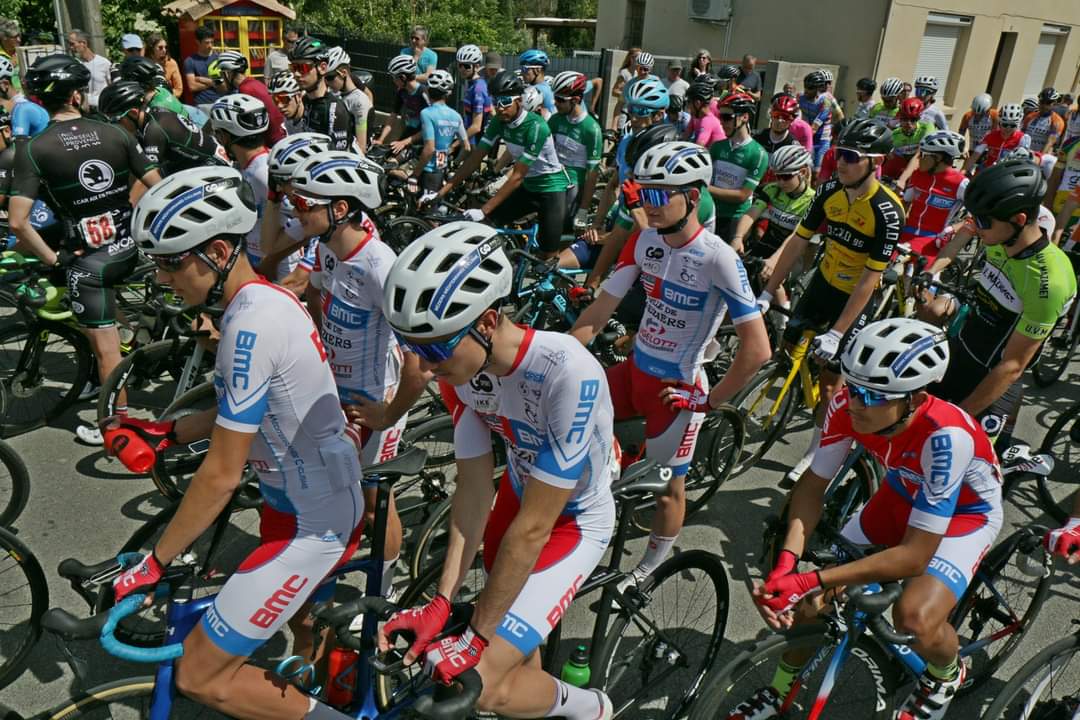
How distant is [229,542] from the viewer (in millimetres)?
4887

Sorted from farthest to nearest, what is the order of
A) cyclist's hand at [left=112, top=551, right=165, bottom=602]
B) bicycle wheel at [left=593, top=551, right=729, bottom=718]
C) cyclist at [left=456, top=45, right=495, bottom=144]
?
1. cyclist at [left=456, top=45, right=495, bottom=144]
2. bicycle wheel at [left=593, top=551, right=729, bottom=718]
3. cyclist's hand at [left=112, top=551, right=165, bottom=602]

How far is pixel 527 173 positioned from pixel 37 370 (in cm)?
477

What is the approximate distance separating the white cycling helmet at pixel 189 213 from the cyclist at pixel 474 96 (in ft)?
31.0

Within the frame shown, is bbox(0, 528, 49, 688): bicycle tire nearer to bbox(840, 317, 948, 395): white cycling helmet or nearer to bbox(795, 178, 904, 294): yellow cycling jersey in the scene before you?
bbox(840, 317, 948, 395): white cycling helmet

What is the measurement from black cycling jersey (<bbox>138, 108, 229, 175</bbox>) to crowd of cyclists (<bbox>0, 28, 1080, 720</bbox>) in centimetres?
3

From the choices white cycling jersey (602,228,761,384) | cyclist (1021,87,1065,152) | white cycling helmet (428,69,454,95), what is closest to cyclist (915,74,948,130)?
cyclist (1021,87,1065,152)

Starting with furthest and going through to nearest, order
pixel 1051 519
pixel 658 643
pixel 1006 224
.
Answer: pixel 1051 519 < pixel 1006 224 < pixel 658 643

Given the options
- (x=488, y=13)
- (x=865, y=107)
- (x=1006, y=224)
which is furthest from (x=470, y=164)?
(x=488, y=13)

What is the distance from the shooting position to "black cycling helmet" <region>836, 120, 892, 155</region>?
18.6ft

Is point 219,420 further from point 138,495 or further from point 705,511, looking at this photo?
point 705,511

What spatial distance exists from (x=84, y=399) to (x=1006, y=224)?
663cm

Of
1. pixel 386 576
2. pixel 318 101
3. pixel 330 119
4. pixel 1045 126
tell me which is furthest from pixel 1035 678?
pixel 1045 126

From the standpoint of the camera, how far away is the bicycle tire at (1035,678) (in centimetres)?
323

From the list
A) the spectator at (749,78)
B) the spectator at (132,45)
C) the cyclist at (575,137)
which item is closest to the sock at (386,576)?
the cyclist at (575,137)
